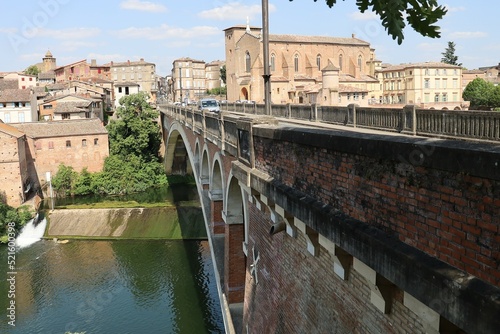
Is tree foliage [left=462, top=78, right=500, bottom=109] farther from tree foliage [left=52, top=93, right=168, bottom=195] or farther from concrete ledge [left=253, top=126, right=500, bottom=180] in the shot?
concrete ledge [left=253, top=126, right=500, bottom=180]

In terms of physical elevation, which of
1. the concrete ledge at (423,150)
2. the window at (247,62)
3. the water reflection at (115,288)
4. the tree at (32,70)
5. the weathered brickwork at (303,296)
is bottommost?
the water reflection at (115,288)

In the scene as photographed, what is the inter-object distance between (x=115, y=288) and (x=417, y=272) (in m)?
23.4

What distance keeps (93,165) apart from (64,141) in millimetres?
3555

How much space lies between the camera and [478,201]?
3484mm

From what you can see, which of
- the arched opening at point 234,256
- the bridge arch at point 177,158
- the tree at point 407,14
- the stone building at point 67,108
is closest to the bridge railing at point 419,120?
the arched opening at point 234,256

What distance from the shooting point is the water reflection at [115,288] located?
21.4 metres

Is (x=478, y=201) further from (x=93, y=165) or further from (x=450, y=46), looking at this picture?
(x=450, y=46)

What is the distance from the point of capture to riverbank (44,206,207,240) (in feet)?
108

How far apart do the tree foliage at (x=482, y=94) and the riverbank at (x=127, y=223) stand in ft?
96.5

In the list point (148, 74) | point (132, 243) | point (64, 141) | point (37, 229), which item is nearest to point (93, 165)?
point (64, 141)

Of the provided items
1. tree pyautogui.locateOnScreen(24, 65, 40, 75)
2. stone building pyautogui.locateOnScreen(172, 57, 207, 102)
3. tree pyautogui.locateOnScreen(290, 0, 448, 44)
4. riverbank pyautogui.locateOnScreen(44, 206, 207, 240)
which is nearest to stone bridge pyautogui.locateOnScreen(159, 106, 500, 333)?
tree pyautogui.locateOnScreen(290, 0, 448, 44)

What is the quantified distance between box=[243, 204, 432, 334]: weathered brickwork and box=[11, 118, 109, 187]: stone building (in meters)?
39.2

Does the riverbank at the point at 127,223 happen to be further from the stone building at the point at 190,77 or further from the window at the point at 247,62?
the stone building at the point at 190,77

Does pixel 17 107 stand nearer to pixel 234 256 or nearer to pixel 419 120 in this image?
pixel 234 256
